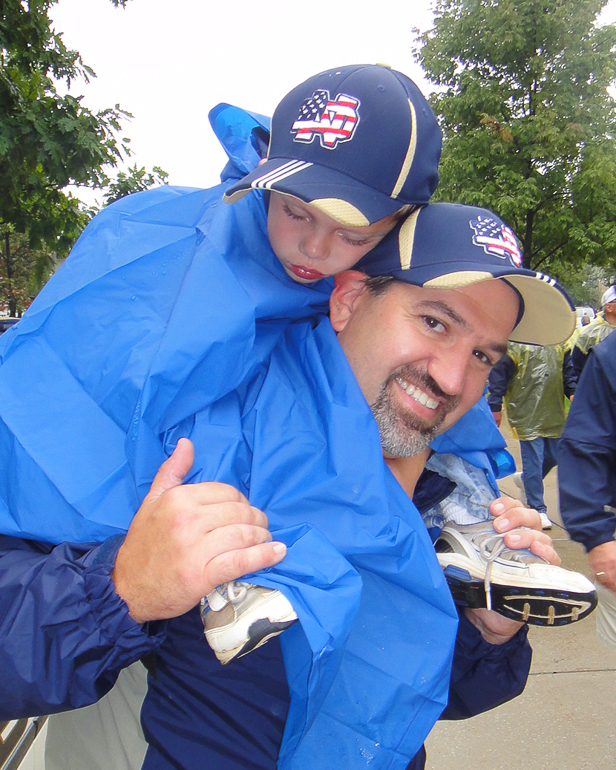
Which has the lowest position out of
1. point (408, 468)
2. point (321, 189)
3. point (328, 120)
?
point (408, 468)

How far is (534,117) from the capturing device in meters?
11.5

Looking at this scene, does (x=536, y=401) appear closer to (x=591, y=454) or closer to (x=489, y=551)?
(x=591, y=454)

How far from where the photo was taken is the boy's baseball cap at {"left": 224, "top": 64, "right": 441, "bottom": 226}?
4.83ft

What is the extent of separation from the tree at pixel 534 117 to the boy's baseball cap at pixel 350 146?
10.9 meters

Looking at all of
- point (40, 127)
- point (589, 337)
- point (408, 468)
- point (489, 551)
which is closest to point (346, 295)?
point (408, 468)

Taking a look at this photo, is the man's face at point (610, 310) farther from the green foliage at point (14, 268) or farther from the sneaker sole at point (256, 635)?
the green foliage at point (14, 268)

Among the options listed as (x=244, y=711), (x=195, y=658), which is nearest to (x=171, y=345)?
(x=195, y=658)

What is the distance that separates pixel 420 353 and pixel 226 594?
786 mm

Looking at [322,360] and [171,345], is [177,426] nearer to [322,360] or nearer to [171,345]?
[171,345]

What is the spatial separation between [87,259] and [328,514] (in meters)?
0.77

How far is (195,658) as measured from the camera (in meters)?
1.19

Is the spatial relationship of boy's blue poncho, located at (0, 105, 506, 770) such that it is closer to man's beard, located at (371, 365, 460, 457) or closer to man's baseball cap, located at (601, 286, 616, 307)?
man's beard, located at (371, 365, 460, 457)

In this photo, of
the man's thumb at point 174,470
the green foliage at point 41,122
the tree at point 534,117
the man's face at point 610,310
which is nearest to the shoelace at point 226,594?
the man's thumb at point 174,470

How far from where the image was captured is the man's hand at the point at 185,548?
982mm
